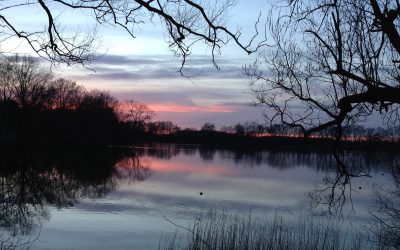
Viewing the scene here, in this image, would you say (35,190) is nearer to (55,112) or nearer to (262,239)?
(262,239)

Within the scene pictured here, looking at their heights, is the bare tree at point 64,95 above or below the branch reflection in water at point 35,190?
above

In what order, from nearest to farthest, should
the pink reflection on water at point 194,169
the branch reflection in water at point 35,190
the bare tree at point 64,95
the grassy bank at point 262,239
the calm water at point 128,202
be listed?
the grassy bank at point 262,239 < the calm water at point 128,202 < the branch reflection in water at point 35,190 < the pink reflection on water at point 194,169 < the bare tree at point 64,95

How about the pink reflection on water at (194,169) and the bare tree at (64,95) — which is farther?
the bare tree at (64,95)

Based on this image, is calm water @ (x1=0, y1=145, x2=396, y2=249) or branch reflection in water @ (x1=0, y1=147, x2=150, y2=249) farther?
branch reflection in water @ (x1=0, y1=147, x2=150, y2=249)

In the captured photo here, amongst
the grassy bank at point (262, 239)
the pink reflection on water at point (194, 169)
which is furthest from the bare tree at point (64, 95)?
the grassy bank at point (262, 239)

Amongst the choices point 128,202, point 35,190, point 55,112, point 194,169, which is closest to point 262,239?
point 128,202

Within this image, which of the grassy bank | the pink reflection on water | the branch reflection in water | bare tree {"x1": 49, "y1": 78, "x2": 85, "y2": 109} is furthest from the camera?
bare tree {"x1": 49, "y1": 78, "x2": 85, "y2": 109}

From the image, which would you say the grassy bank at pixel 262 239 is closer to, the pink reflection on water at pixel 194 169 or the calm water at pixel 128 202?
the calm water at pixel 128 202

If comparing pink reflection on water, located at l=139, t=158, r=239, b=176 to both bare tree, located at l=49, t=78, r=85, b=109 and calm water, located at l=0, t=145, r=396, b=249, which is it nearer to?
calm water, located at l=0, t=145, r=396, b=249

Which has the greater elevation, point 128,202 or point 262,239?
point 262,239

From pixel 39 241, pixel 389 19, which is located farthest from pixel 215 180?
pixel 389 19

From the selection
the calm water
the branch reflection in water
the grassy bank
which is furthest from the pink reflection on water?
the grassy bank

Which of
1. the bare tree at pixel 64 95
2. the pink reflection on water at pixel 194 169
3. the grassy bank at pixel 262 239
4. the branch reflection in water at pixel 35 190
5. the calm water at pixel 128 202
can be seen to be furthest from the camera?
the bare tree at pixel 64 95

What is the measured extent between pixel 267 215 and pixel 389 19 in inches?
517
